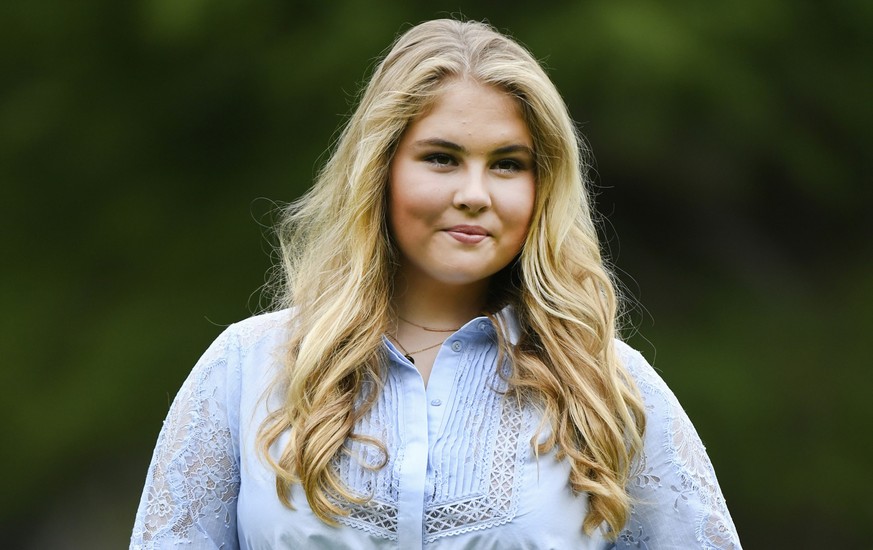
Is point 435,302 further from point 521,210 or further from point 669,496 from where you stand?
point 669,496

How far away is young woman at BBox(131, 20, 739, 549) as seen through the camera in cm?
233

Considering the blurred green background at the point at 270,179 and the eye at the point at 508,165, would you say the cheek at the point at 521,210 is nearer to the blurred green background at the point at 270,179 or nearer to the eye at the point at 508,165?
the eye at the point at 508,165

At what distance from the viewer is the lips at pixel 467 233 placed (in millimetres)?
2402

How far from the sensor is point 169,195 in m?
5.34

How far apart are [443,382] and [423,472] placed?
0.19 meters

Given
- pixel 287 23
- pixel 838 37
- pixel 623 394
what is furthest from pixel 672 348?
pixel 623 394

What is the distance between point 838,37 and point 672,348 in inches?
49.0

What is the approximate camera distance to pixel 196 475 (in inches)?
95.2

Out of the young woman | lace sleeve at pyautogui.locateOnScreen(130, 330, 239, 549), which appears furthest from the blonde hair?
lace sleeve at pyautogui.locateOnScreen(130, 330, 239, 549)

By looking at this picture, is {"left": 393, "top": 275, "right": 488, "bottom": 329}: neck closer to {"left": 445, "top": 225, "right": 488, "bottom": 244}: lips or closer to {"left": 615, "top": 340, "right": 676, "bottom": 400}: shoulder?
{"left": 445, "top": 225, "right": 488, "bottom": 244}: lips

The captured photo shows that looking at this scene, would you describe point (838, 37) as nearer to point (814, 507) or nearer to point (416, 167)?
point (814, 507)

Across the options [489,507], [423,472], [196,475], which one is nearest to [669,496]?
[489,507]

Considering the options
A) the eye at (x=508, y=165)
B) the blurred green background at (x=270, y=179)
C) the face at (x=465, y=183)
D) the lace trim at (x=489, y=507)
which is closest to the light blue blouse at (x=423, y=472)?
the lace trim at (x=489, y=507)

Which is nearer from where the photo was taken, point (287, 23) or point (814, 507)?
point (287, 23)
